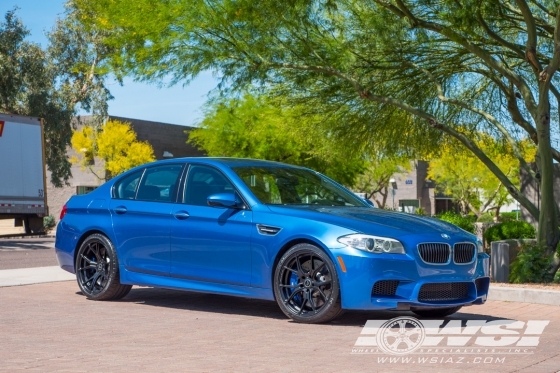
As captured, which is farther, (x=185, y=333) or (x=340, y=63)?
(x=340, y=63)

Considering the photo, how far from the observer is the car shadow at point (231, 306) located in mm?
8820

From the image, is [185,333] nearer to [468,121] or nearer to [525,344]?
[525,344]

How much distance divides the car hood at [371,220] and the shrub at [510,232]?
396 inches

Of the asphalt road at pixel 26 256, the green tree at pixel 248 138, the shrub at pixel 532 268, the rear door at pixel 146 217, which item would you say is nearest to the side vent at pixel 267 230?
the rear door at pixel 146 217

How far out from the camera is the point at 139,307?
9.59m

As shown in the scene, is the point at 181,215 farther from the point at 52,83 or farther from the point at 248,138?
the point at 52,83

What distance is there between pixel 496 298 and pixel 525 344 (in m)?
3.71

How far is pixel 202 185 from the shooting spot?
9430 mm

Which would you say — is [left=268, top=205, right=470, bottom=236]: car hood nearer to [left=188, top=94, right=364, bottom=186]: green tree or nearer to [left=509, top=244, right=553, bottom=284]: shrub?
[left=509, top=244, right=553, bottom=284]: shrub

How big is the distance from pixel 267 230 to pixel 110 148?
41.4m

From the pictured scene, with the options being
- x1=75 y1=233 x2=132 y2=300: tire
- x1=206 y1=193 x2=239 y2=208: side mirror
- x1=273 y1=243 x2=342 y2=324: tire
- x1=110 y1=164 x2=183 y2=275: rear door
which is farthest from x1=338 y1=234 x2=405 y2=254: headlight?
x1=75 y1=233 x2=132 y2=300: tire

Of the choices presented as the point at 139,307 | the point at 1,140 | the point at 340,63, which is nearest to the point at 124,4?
the point at 340,63

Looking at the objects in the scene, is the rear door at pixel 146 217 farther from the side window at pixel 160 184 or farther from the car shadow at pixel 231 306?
the car shadow at pixel 231 306

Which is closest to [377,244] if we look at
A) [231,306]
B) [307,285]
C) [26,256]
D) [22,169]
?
[307,285]
